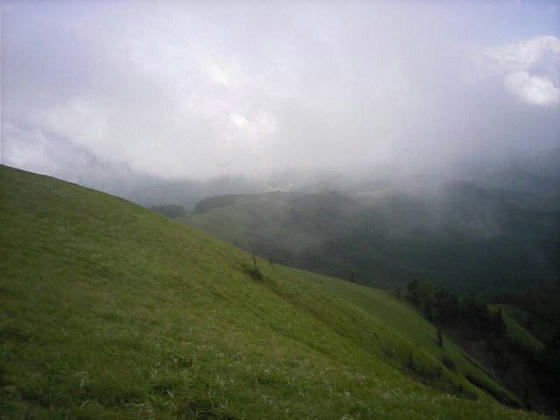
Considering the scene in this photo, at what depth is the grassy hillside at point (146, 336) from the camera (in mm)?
7719

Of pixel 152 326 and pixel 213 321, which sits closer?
pixel 152 326

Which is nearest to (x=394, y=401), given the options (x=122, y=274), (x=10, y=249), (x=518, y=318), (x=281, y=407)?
(x=281, y=407)

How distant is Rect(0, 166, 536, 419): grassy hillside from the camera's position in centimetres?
772

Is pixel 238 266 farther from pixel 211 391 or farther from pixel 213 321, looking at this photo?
pixel 211 391

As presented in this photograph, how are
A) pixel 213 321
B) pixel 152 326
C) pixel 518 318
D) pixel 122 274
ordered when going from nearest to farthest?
pixel 152 326 → pixel 213 321 → pixel 122 274 → pixel 518 318

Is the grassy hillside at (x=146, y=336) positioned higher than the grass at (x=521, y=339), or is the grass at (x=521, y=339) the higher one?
the grassy hillside at (x=146, y=336)

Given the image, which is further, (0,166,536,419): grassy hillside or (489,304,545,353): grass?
(489,304,545,353): grass

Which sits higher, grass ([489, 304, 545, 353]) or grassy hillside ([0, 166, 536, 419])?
grassy hillside ([0, 166, 536, 419])

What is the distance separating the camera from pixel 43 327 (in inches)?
396

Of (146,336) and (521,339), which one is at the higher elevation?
(146,336)

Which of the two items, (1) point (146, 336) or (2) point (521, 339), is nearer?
(1) point (146, 336)

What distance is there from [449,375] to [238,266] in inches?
1427

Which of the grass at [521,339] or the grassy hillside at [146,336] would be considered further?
the grass at [521,339]

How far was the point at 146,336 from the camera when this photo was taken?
39.0 ft
